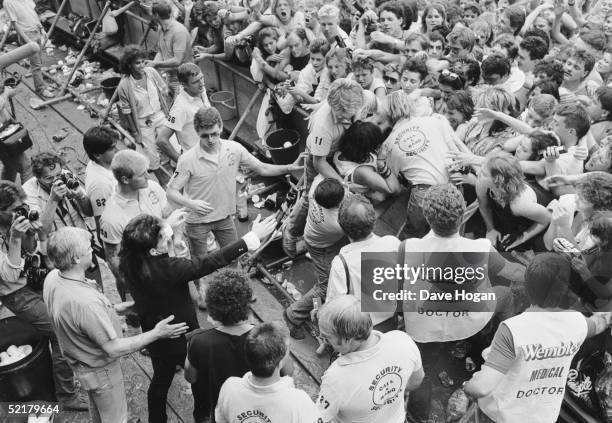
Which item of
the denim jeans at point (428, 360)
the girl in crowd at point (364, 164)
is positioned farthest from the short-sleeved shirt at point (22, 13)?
the denim jeans at point (428, 360)

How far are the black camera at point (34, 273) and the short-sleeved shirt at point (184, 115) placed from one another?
218cm

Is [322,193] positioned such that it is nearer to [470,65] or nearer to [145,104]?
[470,65]

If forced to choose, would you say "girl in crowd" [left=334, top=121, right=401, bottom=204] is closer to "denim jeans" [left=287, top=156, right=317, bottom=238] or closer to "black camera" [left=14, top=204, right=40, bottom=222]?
"denim jeans" [left=287, top=156, right=317, bottom=238]

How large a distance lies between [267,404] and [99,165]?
3031mm

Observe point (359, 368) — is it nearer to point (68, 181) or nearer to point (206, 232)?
point (206, 232)

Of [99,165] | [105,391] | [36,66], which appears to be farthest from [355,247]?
[36,66]

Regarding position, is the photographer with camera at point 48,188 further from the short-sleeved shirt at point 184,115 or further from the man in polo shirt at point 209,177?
the short-sleeved shirt at point 184,115

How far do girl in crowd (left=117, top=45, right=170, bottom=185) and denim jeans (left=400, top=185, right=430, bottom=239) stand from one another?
3486 mm

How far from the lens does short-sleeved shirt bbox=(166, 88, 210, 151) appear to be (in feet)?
20.7

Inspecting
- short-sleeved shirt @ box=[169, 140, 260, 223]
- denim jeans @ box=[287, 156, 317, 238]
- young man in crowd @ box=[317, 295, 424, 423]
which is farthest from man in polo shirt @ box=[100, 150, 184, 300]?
young man in crowd @ box=[317, 295, 424, 423]

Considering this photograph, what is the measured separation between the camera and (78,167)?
28.0 feet

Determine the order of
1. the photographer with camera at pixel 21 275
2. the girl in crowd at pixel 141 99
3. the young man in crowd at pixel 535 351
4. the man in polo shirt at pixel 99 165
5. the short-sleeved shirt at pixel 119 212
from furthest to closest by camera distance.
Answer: the girl in crowd at pixel 141 99, the man in polo shirt at pixel 99 165, the short-sleeved shirt at pixel 119 212, the photographer with camera at pixel 21 275, the young man in crowd at pixel 535 351

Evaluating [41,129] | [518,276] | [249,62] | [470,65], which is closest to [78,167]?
[41,129]

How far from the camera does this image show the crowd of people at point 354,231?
10.5 ft
